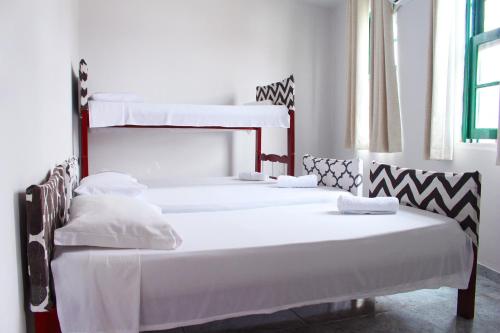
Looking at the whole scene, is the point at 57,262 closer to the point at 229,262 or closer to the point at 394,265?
the point at 229,262

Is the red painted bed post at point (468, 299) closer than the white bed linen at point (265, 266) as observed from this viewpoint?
No

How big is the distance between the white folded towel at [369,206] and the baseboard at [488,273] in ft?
3.13

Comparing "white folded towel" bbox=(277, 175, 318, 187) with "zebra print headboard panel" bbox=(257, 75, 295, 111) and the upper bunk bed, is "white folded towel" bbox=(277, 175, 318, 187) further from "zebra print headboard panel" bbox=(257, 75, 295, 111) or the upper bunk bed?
"zebra print headboard panel" bbox=(257, 75, 295, 111)

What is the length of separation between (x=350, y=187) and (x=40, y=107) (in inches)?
82.4

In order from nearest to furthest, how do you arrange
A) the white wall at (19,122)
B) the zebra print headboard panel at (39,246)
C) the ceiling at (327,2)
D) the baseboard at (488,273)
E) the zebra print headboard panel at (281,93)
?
the white wall at (19,122) → the zebra print headboard panel at (39,246) → the baseboard at (488,273) → the zebra print headboard panel at (281,93) → the ceiling at (327,2)

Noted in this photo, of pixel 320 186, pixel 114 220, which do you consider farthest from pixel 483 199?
pixel 114 220

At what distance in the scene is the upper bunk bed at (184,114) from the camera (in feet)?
9.79

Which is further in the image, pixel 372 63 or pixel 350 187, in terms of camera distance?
pixel 372 63

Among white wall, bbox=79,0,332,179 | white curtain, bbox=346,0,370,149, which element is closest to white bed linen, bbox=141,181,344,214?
white curtain, bbox=346,0,370,149

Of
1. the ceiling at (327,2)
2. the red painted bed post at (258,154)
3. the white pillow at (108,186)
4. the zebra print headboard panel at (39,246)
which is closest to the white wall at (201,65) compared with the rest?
the ceiling at (327,2)

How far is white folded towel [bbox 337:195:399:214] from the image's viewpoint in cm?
205

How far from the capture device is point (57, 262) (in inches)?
48.9

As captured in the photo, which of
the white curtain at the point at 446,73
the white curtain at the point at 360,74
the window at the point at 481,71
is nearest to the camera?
the window at the point at 481,71

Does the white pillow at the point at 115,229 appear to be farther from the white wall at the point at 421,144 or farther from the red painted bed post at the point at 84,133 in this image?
the white wall at the point at 421,144
